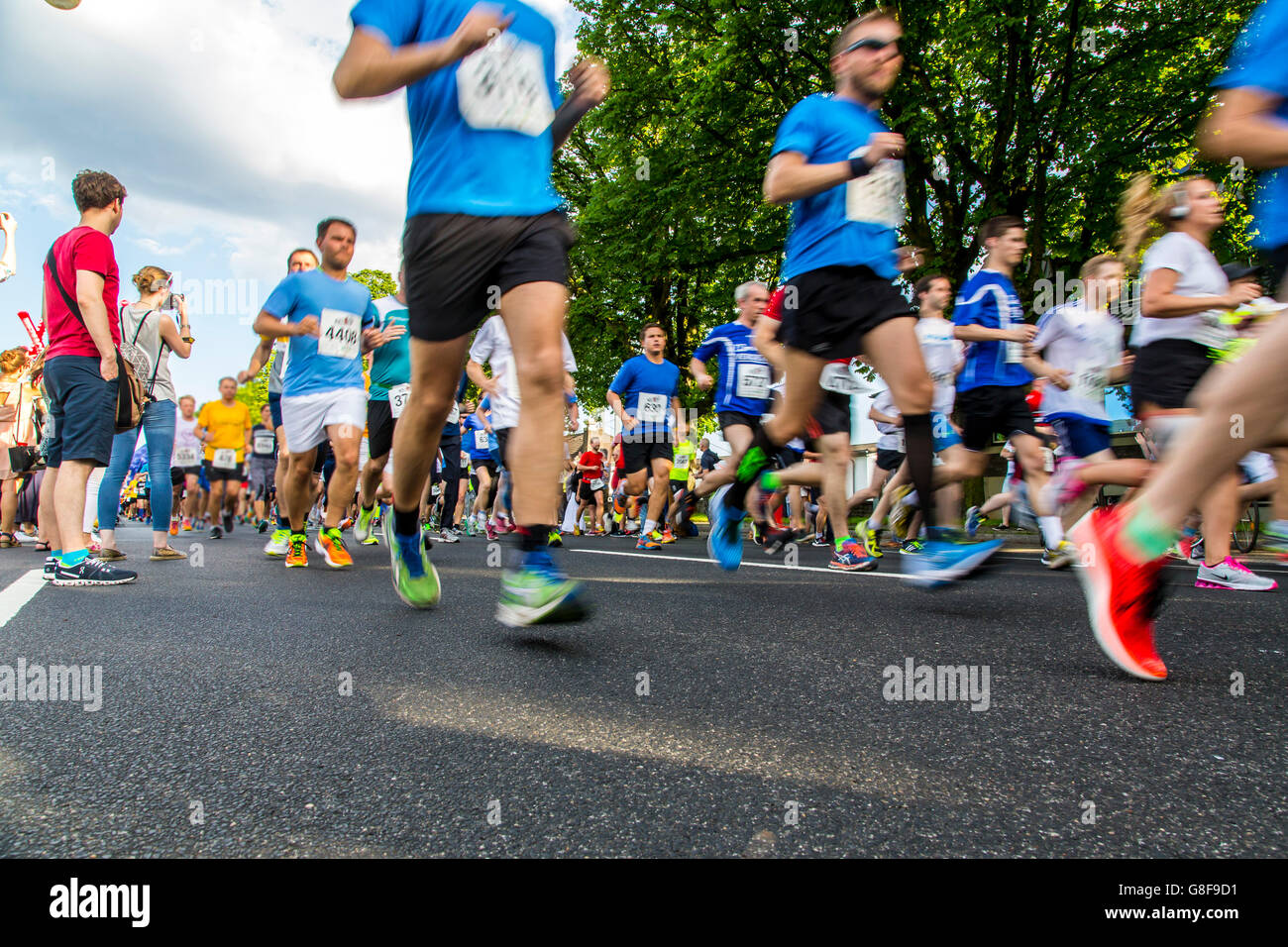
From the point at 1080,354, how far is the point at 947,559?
2885 millimetres

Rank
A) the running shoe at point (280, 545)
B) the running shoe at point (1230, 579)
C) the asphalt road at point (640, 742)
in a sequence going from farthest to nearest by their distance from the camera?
the running shoe at point (280, 545) → the running shoe at point (1230, 579) → the asphalt road at point (640, 742)

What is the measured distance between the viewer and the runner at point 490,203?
7.91 ft

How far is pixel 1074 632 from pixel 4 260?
1204 cm

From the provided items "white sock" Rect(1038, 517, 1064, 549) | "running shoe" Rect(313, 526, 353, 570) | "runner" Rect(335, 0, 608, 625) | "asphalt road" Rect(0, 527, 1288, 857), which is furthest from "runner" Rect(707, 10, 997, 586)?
"running shoe" Rect(313, 526, 353, 570)

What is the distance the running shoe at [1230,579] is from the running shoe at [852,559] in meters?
1.76

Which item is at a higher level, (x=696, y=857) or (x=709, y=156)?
(x=709, y=156)

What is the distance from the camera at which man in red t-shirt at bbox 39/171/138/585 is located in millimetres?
4609

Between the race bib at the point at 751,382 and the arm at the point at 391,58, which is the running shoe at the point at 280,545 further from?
the arm at the point at 391,58

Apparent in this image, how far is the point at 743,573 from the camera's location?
17.0ft

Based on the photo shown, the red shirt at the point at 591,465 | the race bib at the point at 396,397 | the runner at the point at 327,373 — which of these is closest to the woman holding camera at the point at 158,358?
the runner at the point at 327,373

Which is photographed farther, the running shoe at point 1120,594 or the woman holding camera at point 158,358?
the woman holding camera at point 158,358

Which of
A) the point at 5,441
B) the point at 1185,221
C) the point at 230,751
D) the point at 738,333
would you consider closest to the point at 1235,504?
the point at 1185,221

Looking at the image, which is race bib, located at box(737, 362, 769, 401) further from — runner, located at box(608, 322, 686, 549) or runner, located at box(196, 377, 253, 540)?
runner, located at box(196, 377, 253, 540)

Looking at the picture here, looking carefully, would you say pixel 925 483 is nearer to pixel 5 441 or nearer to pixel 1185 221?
pixel 1185 221
